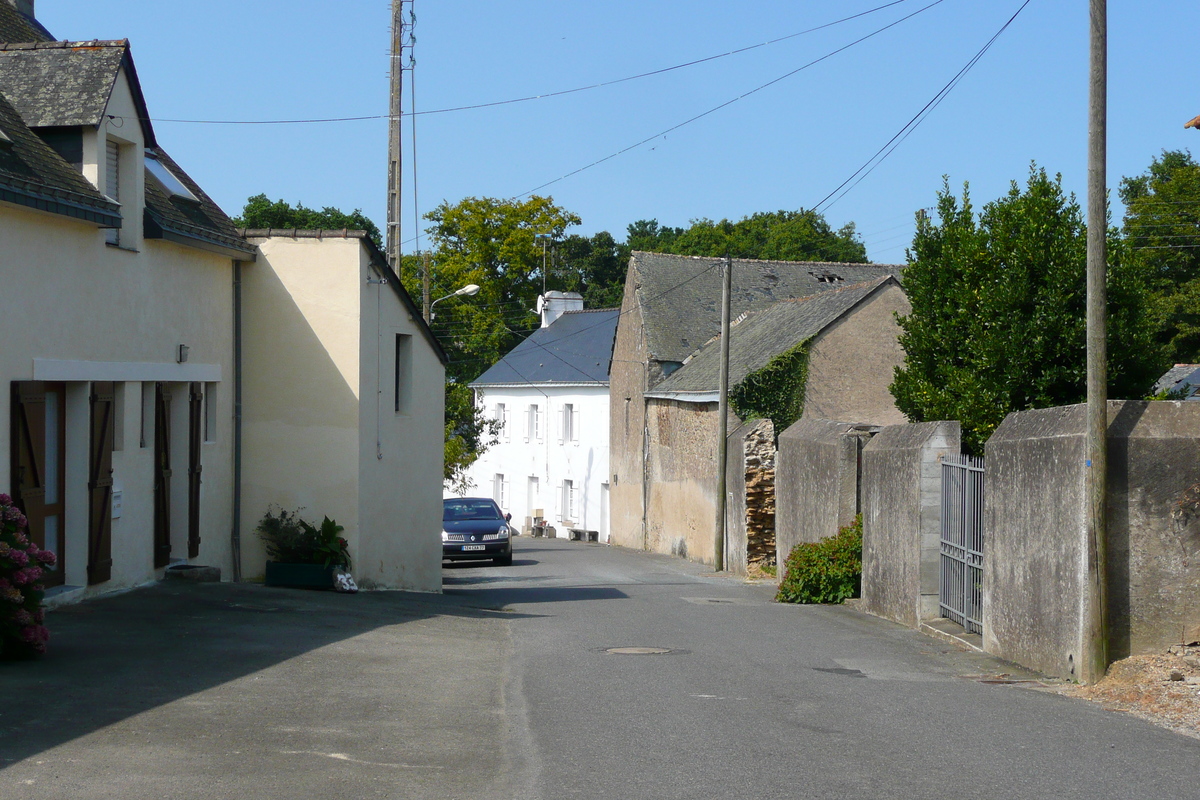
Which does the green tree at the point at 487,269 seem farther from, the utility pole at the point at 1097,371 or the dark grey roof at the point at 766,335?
the utility pole at the point at 1097,371

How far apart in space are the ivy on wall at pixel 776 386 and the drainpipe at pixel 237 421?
48.2ft

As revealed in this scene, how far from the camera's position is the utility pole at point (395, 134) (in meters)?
19.2

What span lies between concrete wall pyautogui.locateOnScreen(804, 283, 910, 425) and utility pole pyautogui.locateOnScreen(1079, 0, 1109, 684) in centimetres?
1873

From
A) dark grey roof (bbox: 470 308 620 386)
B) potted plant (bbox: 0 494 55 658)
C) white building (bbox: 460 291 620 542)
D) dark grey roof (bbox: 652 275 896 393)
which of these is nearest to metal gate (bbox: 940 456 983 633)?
potted plant (bbox: 0 494 55 658)

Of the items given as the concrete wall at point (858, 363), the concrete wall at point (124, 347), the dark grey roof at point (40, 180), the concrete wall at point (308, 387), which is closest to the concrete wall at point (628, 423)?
the concrete wall at point (858, 363)

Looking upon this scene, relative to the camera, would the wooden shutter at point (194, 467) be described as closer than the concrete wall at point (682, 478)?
Yes

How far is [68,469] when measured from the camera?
11.8 meters

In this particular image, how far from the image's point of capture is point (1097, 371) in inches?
358

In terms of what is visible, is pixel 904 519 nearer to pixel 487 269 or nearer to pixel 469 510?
pixel 469 510

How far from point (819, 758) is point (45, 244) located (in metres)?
8.49

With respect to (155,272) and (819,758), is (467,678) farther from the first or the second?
(155,272)

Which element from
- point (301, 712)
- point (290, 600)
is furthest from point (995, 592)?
point (290, 600)

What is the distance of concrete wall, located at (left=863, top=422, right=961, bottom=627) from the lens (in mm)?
12930

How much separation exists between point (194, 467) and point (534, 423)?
34.2 metres
